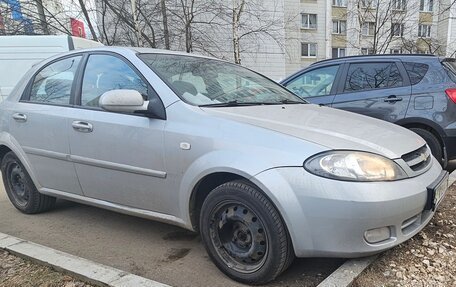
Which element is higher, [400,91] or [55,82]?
[55,82]

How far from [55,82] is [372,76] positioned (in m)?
3.91

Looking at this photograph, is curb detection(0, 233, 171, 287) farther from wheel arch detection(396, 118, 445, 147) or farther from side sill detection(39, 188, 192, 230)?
wheel arch detection(396, 118, 445, 147)

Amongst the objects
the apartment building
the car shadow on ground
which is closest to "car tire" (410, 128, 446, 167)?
the car shadow on ground

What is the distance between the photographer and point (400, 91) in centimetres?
494

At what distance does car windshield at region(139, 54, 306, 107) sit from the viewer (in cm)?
303

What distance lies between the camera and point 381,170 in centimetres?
235

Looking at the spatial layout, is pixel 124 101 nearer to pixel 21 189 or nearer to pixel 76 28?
pixel 21 189

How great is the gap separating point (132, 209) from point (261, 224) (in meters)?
1.21

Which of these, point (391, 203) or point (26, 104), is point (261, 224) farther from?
point (26, 104)

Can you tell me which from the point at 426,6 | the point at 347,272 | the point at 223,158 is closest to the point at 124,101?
the point at 223,158

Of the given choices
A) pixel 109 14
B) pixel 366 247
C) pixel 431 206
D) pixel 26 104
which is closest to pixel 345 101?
pixel 431 206

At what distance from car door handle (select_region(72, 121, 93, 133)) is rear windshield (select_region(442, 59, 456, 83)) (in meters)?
4.11

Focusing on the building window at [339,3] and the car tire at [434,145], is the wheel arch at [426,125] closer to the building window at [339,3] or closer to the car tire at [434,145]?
the car tire at [434,145]

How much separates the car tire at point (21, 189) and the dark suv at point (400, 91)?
3708mm
